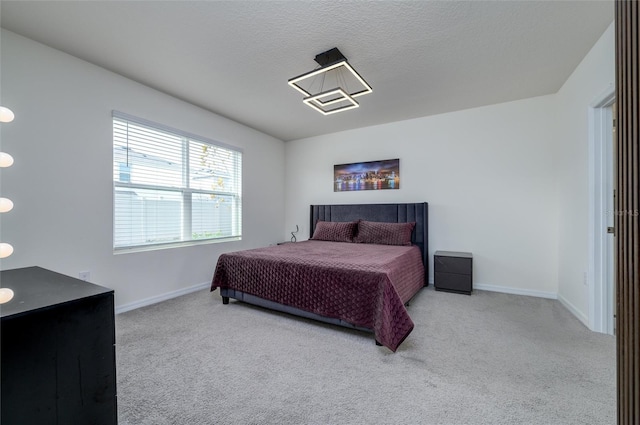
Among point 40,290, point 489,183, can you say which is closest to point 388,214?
point 489,183

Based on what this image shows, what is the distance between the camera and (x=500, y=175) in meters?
3.46

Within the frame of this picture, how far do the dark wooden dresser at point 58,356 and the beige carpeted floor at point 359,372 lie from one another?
1.94 feet

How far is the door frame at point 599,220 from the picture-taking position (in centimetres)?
221

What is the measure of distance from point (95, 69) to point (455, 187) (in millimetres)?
4557

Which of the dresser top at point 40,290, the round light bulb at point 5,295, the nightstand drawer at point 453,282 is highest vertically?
the round light bulb at point 5,295

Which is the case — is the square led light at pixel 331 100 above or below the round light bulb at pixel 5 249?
above

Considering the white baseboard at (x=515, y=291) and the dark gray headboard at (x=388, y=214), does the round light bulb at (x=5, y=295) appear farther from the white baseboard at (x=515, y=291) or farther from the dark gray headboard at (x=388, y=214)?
the white baseboard at (x=515, y=291)

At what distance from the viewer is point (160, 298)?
10.0ft

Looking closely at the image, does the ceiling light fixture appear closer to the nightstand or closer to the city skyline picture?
the city skyline picture

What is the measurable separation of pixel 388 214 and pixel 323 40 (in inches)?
103

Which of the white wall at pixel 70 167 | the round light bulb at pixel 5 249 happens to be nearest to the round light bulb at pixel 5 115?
the round light bulb at pixel 5 249

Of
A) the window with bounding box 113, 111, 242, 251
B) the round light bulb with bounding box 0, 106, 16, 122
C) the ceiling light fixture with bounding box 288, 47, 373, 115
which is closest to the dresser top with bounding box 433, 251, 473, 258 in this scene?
the ceiling light fixture with bounding box 288, 47, 373, 115

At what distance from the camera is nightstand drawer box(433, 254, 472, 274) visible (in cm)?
326

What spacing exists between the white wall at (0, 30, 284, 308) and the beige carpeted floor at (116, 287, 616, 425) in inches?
24.7
